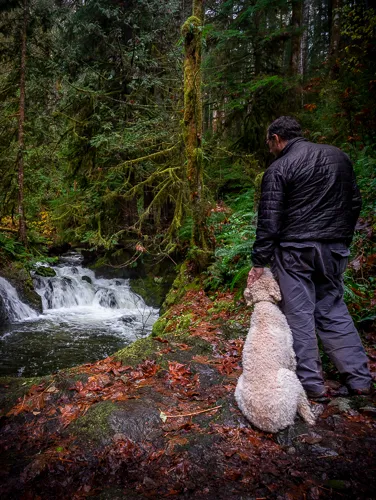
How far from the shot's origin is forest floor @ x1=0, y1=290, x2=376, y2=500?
2.10m

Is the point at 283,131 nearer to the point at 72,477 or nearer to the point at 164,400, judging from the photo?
the point at 164,400

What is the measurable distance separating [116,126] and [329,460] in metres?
10.1

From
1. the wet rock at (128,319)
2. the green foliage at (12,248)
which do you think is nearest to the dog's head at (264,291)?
the wet rock at (128,319)

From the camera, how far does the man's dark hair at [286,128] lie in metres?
3.13

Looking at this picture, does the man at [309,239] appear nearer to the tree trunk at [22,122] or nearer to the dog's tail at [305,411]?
the dog's tail at [305,411]

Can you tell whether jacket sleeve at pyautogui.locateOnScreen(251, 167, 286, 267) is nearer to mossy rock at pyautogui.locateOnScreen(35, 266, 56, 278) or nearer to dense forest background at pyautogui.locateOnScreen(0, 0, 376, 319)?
dense forest background at pyautogui.locateOnScreen(0, 0, 376, 319)

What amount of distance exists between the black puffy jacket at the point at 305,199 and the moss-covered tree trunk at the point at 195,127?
11.6 feet

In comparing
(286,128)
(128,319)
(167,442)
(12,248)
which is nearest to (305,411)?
(167,442)

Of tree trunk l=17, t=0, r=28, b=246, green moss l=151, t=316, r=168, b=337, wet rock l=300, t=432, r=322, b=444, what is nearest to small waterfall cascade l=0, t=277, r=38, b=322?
tree trunk l=17, t=0, r=28, b=246

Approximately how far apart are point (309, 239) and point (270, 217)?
0.44 meters

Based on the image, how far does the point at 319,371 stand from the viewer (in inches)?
117

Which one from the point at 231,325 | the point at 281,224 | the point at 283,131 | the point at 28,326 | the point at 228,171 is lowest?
the point at 28,326

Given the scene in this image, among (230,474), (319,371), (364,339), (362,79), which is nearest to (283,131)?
(319,371)

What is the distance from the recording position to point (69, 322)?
9633 millimetres
